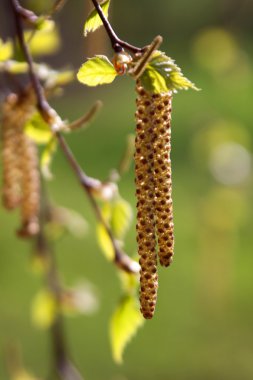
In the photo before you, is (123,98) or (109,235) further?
(123,98)

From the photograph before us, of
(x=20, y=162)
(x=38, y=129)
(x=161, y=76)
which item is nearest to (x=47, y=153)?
(x=38, y=129)

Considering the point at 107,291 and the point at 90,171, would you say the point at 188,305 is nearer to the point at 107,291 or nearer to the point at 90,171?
the point at 107,291

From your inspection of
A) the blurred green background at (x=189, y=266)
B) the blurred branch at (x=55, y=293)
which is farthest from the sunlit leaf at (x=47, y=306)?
the blurred green background at (x=189, y=266)

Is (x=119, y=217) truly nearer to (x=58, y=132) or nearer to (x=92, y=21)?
(x=58, y=132)

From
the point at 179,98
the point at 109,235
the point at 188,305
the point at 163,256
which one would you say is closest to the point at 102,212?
the point at 109,235

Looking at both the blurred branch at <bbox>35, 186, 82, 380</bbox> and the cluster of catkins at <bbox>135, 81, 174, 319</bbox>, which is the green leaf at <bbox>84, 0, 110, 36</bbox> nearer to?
the cluster of catkins at <bbox>135, 81, 174, 319</bbox>

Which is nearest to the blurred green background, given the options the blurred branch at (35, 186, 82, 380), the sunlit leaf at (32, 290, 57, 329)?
the blurred branch at (35, 186, 82, 380)

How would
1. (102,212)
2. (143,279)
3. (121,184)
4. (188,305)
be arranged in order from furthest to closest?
(121,184), (188,305), (102,212), (143,279)
